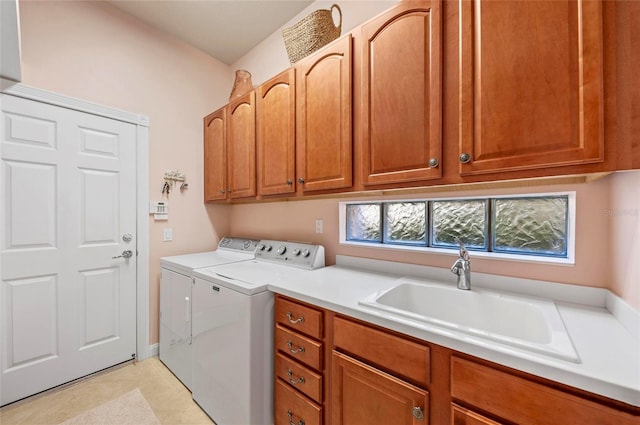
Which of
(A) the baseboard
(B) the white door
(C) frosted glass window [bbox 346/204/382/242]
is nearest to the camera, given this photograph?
(B) the white door

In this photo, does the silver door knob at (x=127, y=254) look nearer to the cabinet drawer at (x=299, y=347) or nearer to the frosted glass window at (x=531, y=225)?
the cabinet drawer at (x=299, y=347)

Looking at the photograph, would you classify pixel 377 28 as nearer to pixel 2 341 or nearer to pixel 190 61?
pixel 190 61

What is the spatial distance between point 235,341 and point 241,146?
4.86 ft

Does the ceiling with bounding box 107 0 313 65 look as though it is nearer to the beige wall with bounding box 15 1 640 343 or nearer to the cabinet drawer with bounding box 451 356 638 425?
the beige wall with bounding box 15 1 640 343

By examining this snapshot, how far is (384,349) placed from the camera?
974mm

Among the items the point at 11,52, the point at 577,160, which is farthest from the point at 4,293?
the point at 577,160

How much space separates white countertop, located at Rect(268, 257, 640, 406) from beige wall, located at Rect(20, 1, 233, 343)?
1564 millimetres

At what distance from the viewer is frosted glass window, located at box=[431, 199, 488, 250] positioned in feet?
4.52

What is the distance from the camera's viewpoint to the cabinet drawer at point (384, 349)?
889 millimetres

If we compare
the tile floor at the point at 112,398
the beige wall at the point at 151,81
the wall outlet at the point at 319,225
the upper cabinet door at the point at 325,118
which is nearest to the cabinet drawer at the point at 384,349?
the upper cabinet door at the point at 325,118

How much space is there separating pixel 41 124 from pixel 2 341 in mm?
1470

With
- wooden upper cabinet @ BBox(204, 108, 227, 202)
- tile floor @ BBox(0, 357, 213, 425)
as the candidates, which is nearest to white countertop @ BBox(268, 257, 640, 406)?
tile floor @ BBox(0, 357, 213, 425)

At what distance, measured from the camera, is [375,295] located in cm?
116

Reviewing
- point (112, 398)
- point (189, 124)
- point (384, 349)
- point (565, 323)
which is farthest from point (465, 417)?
point (189, 124)
